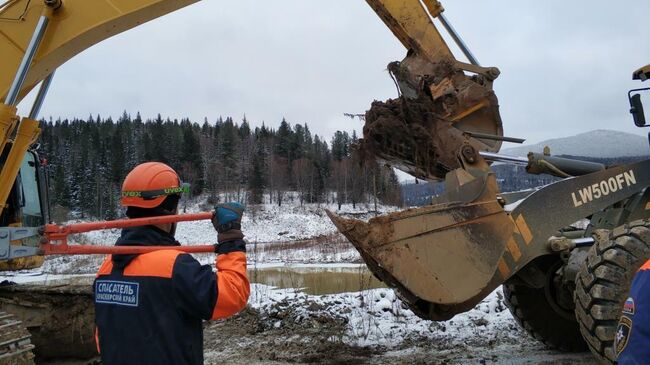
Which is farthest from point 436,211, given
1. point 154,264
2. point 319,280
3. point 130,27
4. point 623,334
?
point 319,280

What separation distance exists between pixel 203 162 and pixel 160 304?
7975 centimetres

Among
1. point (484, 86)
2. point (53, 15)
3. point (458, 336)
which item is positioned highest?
point (53, 15)

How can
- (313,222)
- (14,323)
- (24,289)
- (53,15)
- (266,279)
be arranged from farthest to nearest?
(313,222)
(266,279)
(24,289)
(53,15)
(14,323)

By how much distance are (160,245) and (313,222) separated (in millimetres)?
52581

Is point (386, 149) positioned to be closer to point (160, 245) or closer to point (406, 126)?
point (406, 126)

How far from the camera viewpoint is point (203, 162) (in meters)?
79.8

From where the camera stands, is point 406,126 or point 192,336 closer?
point 192,336

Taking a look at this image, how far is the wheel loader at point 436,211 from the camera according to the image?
170 inches

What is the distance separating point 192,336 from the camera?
7.40 feet

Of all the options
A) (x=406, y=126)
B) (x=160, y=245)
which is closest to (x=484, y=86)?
(x=406, y=126)

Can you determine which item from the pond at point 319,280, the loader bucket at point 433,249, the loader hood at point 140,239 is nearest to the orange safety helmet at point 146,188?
the loader hood at point 140,239

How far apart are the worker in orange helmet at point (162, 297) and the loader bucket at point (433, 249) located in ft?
7.00

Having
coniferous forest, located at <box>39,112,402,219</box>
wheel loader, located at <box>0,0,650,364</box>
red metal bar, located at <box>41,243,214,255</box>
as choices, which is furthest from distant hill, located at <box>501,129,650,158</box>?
coniferous forest, located at <box>39,112,402,219</box>

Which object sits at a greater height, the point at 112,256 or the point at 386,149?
the point at 386,149
